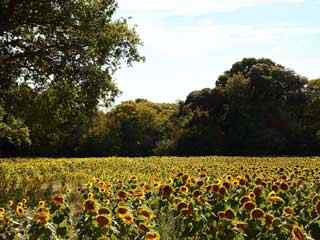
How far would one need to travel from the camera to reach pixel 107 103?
2877 cm

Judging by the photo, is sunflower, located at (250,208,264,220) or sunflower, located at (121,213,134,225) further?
sunflower, located at (250,208,264,220)

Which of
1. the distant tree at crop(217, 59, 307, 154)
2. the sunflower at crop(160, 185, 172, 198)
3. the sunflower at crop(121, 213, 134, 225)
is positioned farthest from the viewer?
the distant tree at crop(217, 59, 307, 154)

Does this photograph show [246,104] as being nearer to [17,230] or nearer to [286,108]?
[286,108]

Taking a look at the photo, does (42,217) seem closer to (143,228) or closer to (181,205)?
(143,228)

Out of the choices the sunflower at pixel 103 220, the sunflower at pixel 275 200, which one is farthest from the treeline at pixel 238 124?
the sunflower at pixel 103 220

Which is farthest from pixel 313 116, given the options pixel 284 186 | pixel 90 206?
pixel 90 206

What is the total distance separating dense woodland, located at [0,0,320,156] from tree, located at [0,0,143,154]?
4 centimetres

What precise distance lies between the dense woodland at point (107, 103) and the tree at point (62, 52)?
0.04 metres

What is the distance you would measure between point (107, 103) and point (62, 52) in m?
3.01

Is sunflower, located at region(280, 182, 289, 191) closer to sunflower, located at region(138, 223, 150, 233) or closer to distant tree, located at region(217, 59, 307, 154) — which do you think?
sunflower, located at region(138, 223, 150, 233)

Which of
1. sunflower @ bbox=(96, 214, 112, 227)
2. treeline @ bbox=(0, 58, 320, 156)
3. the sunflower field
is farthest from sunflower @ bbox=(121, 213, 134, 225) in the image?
treeline @ bbox=(0, 58, 320, 156)

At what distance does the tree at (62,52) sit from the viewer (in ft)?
86.7

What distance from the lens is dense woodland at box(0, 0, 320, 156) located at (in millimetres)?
26797

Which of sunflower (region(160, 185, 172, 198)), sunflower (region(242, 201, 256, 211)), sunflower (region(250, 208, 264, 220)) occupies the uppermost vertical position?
sunflower (region(160, 185, 172, 198))
